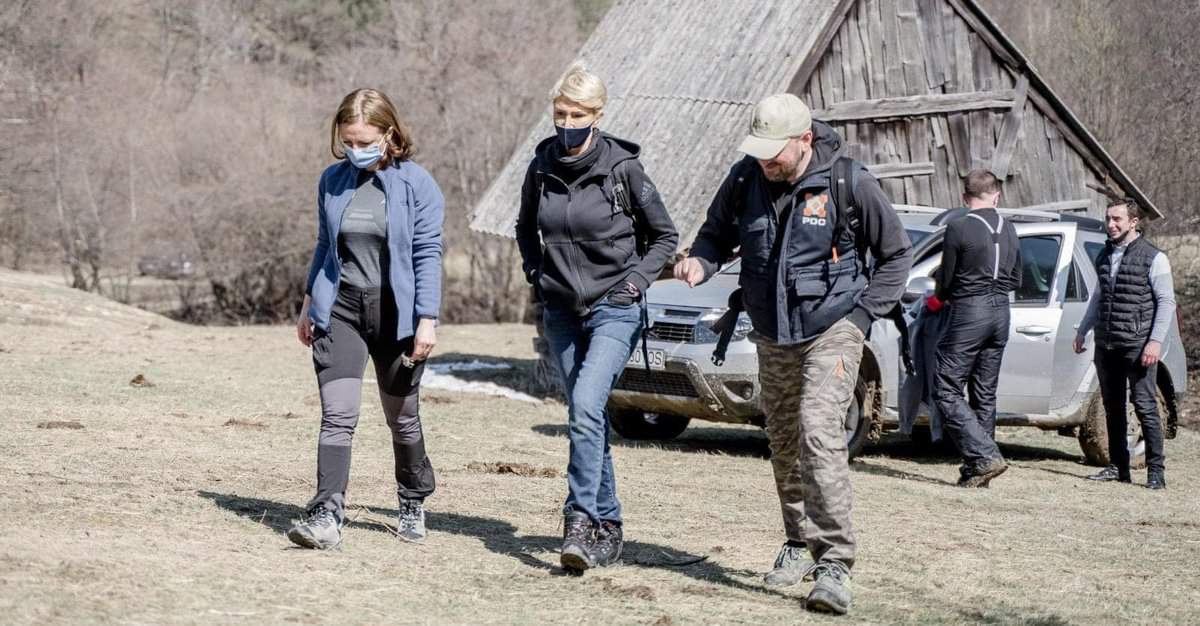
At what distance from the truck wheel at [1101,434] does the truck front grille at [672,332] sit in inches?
125

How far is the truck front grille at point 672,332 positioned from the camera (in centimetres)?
1103

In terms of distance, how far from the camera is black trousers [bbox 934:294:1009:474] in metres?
10.1

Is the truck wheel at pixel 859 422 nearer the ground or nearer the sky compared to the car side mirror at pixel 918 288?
nearer the ground

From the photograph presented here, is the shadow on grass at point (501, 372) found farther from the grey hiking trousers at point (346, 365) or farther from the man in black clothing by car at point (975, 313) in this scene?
the grey hiking trousers at point (346, 365)

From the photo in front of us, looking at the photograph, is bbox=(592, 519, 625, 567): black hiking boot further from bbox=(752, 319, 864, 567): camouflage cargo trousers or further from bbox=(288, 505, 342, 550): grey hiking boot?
bbox=(288, 505, 342, 550): grey hiking boot

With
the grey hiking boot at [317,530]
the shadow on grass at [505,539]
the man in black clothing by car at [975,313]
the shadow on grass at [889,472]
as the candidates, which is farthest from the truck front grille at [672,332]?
the grey hiking boot at [317,530]

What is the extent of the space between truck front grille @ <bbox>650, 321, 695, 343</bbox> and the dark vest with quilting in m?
2.87

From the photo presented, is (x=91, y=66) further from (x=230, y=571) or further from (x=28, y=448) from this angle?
(x=230, y=571)

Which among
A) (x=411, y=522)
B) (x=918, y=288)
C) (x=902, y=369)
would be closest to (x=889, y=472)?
(x=902, y=369)

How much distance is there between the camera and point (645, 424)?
12.2 m

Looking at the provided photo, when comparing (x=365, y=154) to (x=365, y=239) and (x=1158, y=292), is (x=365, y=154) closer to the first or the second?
A: (x=365, y=239)

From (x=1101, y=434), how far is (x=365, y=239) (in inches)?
290

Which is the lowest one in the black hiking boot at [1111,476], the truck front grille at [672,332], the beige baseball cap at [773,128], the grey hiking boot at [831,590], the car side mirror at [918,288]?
the black hiking boot at [1111,476]

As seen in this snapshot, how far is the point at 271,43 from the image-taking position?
5322 cm
